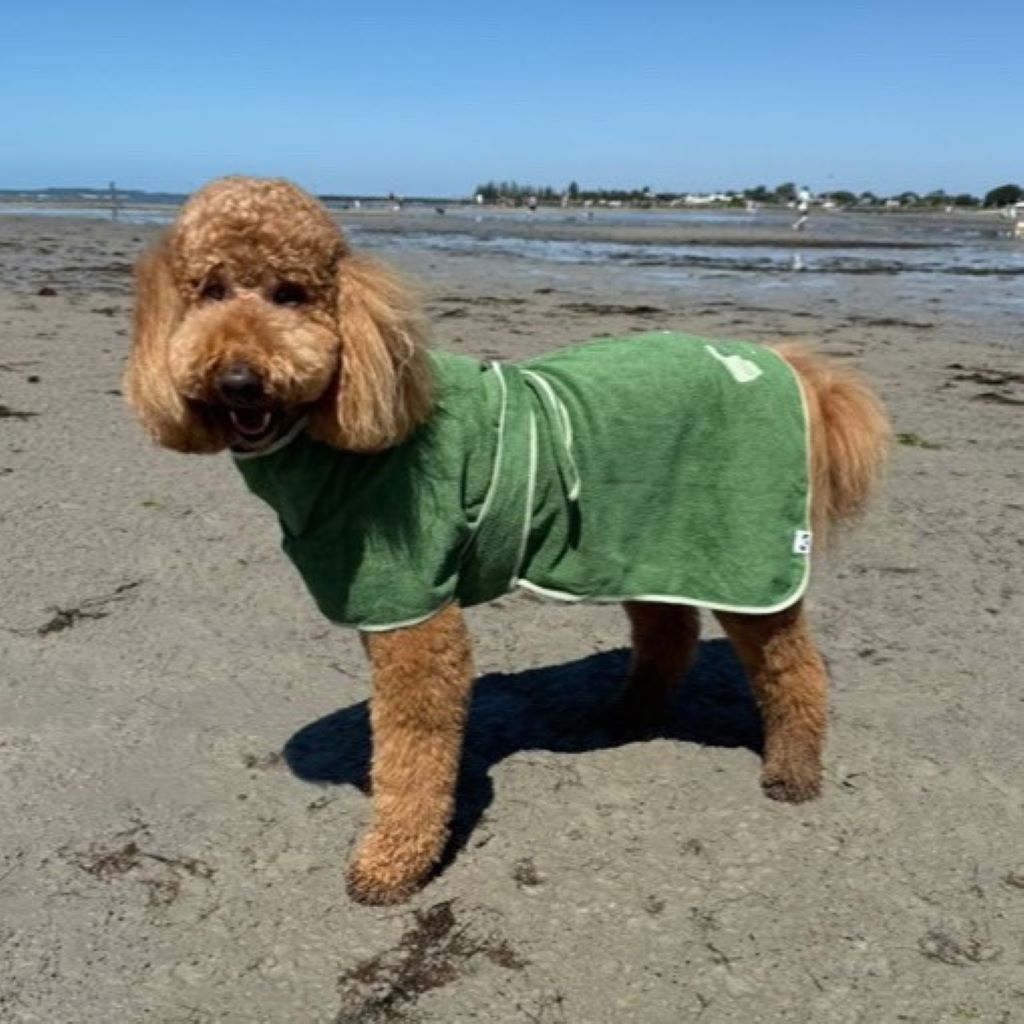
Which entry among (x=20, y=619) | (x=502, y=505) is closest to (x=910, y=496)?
(x=502, y=505)

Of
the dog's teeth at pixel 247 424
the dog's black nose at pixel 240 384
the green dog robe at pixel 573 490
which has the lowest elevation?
the green dog robe at pixel 573 490

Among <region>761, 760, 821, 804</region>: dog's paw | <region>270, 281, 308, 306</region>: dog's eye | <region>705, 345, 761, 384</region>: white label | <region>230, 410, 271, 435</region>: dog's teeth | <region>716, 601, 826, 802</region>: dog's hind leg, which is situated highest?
<region>270, 281, 308, 306</region>: dog's eye

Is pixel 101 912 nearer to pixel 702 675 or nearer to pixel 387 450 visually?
pixel 387 450

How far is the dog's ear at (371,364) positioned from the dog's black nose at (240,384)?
0.20 metres

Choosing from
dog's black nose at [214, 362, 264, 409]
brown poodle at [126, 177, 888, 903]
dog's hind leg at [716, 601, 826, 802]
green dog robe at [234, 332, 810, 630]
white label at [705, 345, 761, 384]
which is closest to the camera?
dog's black nose at [214, 362, 264, 409]

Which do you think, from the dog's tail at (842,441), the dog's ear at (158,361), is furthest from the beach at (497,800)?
the dog's tail at (842,441)

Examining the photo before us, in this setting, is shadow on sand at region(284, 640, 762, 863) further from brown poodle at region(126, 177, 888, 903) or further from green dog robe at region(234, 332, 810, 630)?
green dog robe at region(234, 332, 810, 630)

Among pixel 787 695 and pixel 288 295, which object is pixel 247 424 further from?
pixel 787 695

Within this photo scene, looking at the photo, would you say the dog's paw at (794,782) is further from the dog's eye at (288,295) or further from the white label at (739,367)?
the dog's eye at (288,295)

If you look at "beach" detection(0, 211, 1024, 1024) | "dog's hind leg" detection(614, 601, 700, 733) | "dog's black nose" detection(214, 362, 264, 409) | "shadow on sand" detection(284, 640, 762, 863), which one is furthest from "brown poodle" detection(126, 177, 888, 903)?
"dog's hind leg" detection(614, 601, 700, 733)

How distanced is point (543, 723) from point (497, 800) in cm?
55

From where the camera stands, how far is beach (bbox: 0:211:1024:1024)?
2699 mm

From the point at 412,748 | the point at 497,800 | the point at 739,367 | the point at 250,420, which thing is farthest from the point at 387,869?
the point at 739,367

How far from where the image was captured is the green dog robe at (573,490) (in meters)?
2.90
